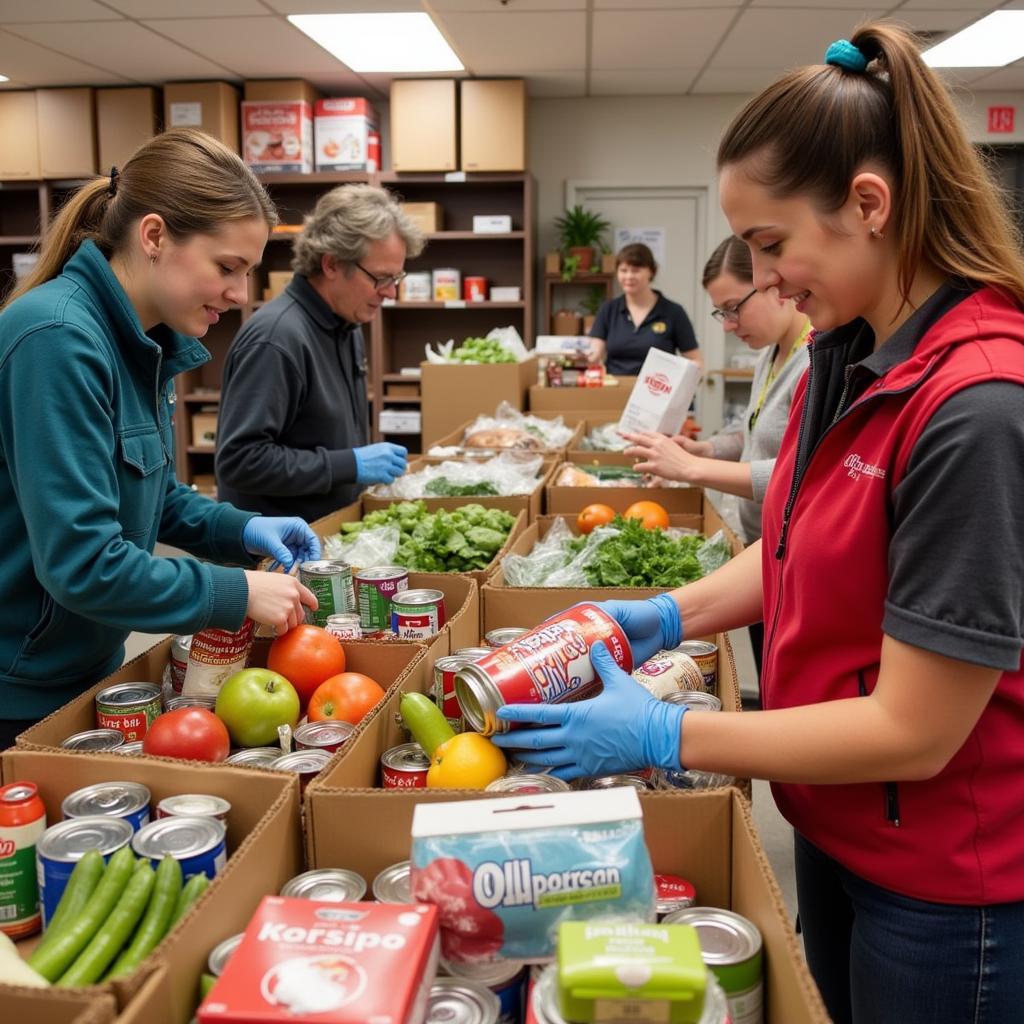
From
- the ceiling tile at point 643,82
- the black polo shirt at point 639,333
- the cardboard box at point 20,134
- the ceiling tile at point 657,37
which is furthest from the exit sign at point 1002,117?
the cardboard box at point 20,134

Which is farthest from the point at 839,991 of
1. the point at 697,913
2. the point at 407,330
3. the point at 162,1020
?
the point at 407,330

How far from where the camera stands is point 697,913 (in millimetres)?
1001

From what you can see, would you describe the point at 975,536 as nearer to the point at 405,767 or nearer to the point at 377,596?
the point at 405,767

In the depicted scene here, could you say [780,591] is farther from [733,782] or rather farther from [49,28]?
[49,28]

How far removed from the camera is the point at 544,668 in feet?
4.04

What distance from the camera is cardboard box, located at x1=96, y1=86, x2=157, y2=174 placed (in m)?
6.79

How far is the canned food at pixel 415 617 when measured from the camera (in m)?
1.71

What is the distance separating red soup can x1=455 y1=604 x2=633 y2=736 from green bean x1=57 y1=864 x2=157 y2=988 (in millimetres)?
442

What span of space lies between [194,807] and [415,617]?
0.63 meters

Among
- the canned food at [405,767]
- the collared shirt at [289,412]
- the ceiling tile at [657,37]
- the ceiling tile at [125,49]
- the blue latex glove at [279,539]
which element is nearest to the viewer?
the canned food at [405,767]

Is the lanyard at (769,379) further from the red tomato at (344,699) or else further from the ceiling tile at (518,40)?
the ceiling tile at (518,40)

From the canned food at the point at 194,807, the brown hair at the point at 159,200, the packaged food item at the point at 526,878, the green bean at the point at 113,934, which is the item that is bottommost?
the green bean at the point at 113,934

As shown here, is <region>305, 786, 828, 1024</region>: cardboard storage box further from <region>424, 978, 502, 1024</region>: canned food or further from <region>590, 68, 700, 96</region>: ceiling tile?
<region>590, 68, 700, 96</region>: ceiling tile

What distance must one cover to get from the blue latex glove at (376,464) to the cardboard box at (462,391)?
1.74 meters
